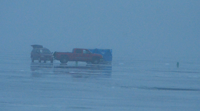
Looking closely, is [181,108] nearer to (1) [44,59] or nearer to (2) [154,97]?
(2) [154,97]

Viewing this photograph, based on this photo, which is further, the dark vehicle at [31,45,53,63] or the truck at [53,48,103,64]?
the dark vehicle at [31,45,53,63]

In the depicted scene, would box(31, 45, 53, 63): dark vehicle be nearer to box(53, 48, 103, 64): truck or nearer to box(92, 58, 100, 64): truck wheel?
box(53, 48, 103, 64): truck

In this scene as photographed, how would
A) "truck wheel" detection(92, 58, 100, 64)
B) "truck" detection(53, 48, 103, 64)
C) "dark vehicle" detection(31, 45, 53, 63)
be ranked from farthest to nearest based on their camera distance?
"dark vehicle" detection(31, 45, 53, 63)
"truck wheel" detection(92, 58, 100, 64)
"truck" detection(53, 48, 103, 64)

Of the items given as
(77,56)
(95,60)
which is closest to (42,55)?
(77,56)

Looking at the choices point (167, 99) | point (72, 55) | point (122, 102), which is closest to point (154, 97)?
point (167, 99)

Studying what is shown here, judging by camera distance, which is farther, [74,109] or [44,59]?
[44,59]

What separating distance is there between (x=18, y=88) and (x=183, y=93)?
7.43 m

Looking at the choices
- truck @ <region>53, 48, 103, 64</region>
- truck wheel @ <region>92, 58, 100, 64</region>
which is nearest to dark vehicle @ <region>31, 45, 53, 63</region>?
truck @ <region>53, 48, 103, 64</region>

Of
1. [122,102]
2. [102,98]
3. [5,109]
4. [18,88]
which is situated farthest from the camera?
[18,88]

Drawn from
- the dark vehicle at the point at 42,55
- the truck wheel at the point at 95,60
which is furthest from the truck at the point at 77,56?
the dark vehicle at the point at 42,55

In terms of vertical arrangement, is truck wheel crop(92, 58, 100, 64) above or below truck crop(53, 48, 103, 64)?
below

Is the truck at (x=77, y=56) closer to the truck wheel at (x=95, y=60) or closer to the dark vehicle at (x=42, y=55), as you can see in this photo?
the truck wheel at (x=95, y=60)

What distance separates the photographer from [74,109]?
10.6m

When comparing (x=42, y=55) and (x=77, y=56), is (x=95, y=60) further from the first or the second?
(x=42, y=55)
